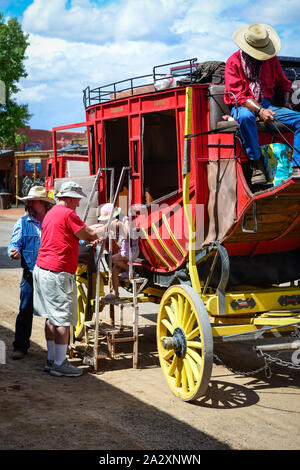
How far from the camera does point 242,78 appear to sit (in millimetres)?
5641

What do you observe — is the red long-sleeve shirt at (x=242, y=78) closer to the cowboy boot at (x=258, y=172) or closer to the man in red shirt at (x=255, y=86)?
the man in red shirt at (x=255, y=86)

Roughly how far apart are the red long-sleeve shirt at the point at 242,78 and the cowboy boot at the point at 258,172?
0.58m

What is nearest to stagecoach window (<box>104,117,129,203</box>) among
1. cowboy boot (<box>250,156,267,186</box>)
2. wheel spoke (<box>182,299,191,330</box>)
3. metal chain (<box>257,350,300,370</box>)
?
wheel spoke (<box>182,299,191,330</box>)

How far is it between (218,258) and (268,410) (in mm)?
1588

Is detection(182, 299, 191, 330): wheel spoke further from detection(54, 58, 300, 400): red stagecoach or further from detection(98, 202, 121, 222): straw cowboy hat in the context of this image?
detection(98, 202, 121, 222): straw cowboy hat

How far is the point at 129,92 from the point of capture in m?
7.24

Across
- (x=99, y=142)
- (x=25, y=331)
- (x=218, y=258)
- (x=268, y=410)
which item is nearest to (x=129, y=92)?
(x=99, y=142)

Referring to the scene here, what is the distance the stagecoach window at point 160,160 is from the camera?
27.5ft

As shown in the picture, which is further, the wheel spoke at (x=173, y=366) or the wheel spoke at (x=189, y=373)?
the wheel spoke at (x=173, y=366)

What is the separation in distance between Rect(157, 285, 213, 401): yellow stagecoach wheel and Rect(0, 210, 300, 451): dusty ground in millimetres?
169

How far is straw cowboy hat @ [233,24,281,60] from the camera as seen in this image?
5617 millimetres

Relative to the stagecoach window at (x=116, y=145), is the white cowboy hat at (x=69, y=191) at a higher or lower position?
lower

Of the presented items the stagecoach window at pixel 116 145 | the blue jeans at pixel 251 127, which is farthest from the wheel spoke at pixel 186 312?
the stagecoach window at pixel 116 145
